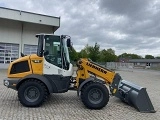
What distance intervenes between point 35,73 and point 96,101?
234cm

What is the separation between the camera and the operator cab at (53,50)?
24.9ft

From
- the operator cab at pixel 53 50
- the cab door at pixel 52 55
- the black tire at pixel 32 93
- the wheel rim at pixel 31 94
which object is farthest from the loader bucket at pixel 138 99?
the wheel rim at pixel 31 94

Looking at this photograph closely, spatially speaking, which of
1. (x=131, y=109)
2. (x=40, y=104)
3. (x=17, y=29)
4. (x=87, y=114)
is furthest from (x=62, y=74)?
(x=17, y=29)

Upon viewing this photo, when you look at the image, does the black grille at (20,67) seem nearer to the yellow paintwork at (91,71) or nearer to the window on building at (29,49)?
the yellow paintwork at (91,71)

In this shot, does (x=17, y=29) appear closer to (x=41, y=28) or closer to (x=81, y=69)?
(x=41, y=28)

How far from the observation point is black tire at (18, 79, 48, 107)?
725cm

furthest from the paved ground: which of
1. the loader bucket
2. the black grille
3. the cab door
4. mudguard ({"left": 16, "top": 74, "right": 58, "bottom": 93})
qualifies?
the cab door

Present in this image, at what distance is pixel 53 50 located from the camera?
25.3 ft

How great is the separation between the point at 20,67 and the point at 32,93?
1.08 metres

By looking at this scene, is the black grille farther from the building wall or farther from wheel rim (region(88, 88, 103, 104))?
the building wall

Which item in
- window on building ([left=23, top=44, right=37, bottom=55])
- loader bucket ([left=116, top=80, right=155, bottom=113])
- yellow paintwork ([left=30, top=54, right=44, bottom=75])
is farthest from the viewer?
window on building ([left=23, top=44, right=37, bottom=55])

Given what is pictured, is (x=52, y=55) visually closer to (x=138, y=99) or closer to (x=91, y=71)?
(x=91, y=71)

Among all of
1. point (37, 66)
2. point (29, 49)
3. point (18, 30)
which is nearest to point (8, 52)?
point (29, 49)

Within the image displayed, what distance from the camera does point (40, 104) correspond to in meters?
7.32
